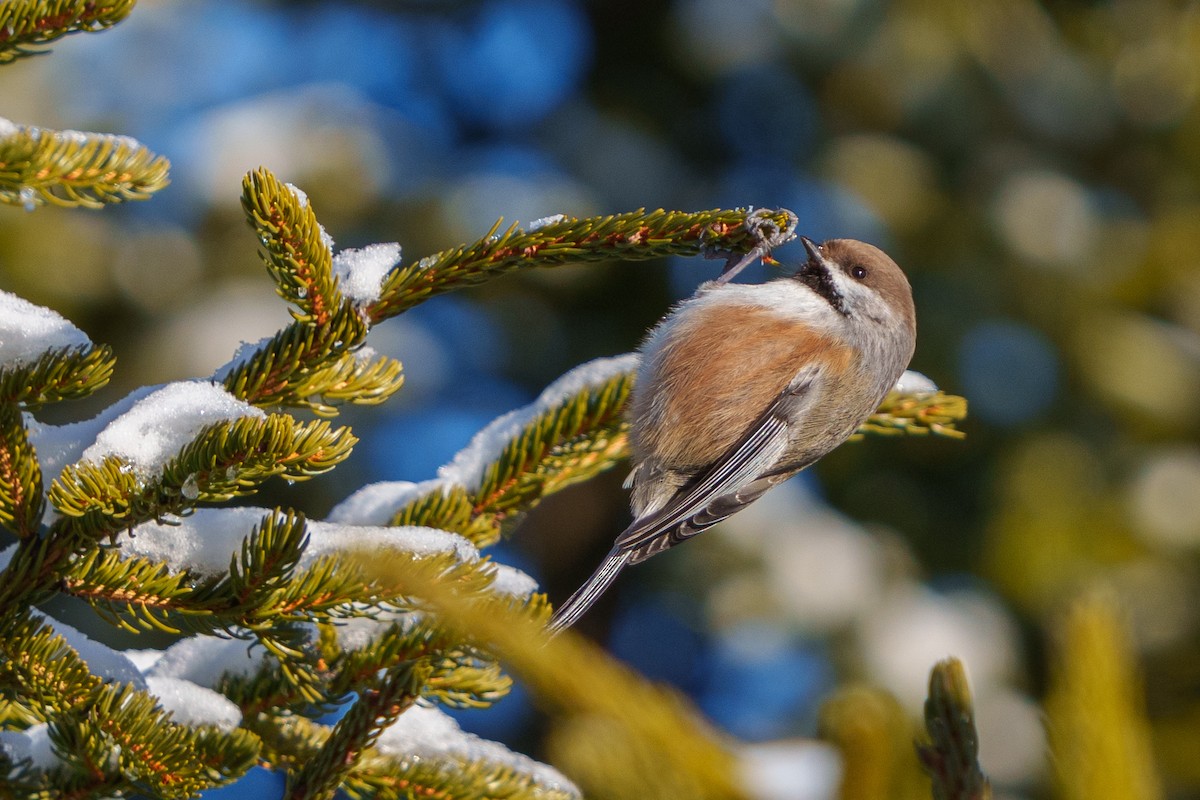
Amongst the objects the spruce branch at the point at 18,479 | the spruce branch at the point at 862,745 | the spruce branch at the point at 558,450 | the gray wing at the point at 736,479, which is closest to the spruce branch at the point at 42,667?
the spruce branch at the point at 18,479

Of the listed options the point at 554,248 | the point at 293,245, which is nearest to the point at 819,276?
the point at 554,248

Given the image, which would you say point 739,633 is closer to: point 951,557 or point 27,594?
point 951,557

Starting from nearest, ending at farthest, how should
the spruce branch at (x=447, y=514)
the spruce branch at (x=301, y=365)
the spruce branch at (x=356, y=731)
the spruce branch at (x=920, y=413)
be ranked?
the spruce branch at (x=356, y=731)
the spruce branch at (x=301, y=365)
the spruce branch at (x=447, y=514)
the spruce branch at (x=920, y=413)

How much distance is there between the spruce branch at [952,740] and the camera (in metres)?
0.88

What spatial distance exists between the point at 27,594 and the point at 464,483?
0.79 metres

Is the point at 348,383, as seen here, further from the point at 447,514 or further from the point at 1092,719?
the point at 1092,719

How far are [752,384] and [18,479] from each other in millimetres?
2281

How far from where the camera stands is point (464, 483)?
2.11 meters

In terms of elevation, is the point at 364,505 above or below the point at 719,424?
below

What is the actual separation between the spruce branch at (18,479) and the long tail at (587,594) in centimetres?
97

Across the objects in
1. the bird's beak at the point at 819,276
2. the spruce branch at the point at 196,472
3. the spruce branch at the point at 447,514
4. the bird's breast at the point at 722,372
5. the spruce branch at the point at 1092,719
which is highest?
the bird's beak at the point at 819,276

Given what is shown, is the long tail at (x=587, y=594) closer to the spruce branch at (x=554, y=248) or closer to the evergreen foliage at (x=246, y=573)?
the evergreen foliage at (x=246, y=573)

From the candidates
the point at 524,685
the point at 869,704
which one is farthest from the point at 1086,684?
the point at 524,685

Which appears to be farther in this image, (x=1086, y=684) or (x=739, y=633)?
(x=739, y=633)
